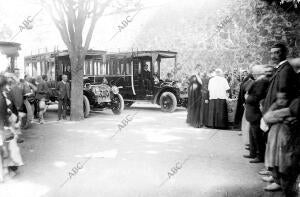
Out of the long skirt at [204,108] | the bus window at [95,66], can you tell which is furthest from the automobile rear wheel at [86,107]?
the long skirt at [204,108]

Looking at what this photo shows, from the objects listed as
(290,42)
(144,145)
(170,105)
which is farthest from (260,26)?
(144,145)

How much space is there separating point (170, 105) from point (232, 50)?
19.2ft

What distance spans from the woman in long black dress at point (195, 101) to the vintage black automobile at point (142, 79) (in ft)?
12.7

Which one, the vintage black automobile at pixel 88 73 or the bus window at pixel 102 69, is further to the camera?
the bus window at pixel 102 69

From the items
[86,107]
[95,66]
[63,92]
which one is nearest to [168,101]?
[86,107]

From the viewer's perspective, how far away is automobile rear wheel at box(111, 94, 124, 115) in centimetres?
1509

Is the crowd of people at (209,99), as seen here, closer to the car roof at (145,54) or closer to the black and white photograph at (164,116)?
the black and white photograph at (164,116)

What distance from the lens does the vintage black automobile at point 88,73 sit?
14.4m

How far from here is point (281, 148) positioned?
4395mm

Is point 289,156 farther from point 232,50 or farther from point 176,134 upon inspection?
point 232,50

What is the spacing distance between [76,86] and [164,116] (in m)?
3.54

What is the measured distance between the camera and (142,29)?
30.2 meters

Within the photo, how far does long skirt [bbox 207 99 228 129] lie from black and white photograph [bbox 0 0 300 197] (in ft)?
0.10

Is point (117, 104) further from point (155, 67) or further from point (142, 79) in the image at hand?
point (155, 67)
